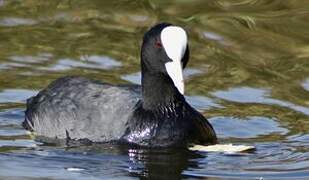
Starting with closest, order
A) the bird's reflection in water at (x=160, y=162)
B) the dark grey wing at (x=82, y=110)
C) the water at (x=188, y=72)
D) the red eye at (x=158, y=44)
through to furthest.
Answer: the bird's reflection in water at (x=160, y=162)
the water at (x=188, y=72)
the red eye at (x=158, y=44)
the dark grey wing at (x=82, y=110)

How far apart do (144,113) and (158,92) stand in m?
0.18

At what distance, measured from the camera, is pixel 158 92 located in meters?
8.11

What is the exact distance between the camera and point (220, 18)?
11359 mm

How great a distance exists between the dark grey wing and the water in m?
0.15

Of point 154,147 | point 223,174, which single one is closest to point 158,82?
point 154,147

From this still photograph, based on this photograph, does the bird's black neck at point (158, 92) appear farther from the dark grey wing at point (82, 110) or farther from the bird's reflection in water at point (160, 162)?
the bird's reflection in water at point (160, 162)

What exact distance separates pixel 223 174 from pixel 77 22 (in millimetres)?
4291

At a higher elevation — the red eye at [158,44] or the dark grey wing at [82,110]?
the red eye at [158,44]

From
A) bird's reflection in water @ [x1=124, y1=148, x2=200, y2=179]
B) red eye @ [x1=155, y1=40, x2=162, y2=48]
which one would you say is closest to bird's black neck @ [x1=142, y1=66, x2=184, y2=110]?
red eye @ [x1=155, y1=40, x2=162, y2=48]

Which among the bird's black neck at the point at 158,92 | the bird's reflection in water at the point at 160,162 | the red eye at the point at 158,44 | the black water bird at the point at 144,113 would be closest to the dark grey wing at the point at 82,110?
the black water bird at the point at 144,113

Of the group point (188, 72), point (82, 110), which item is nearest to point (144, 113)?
point (82, 110)

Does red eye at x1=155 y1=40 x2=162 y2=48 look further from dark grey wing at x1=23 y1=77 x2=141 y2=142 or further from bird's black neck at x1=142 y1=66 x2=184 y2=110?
dark grey wing at x1=23 y1=77 x2=141 y2=142

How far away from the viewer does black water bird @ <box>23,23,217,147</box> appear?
7.91m

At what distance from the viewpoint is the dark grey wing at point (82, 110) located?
26.3ft
